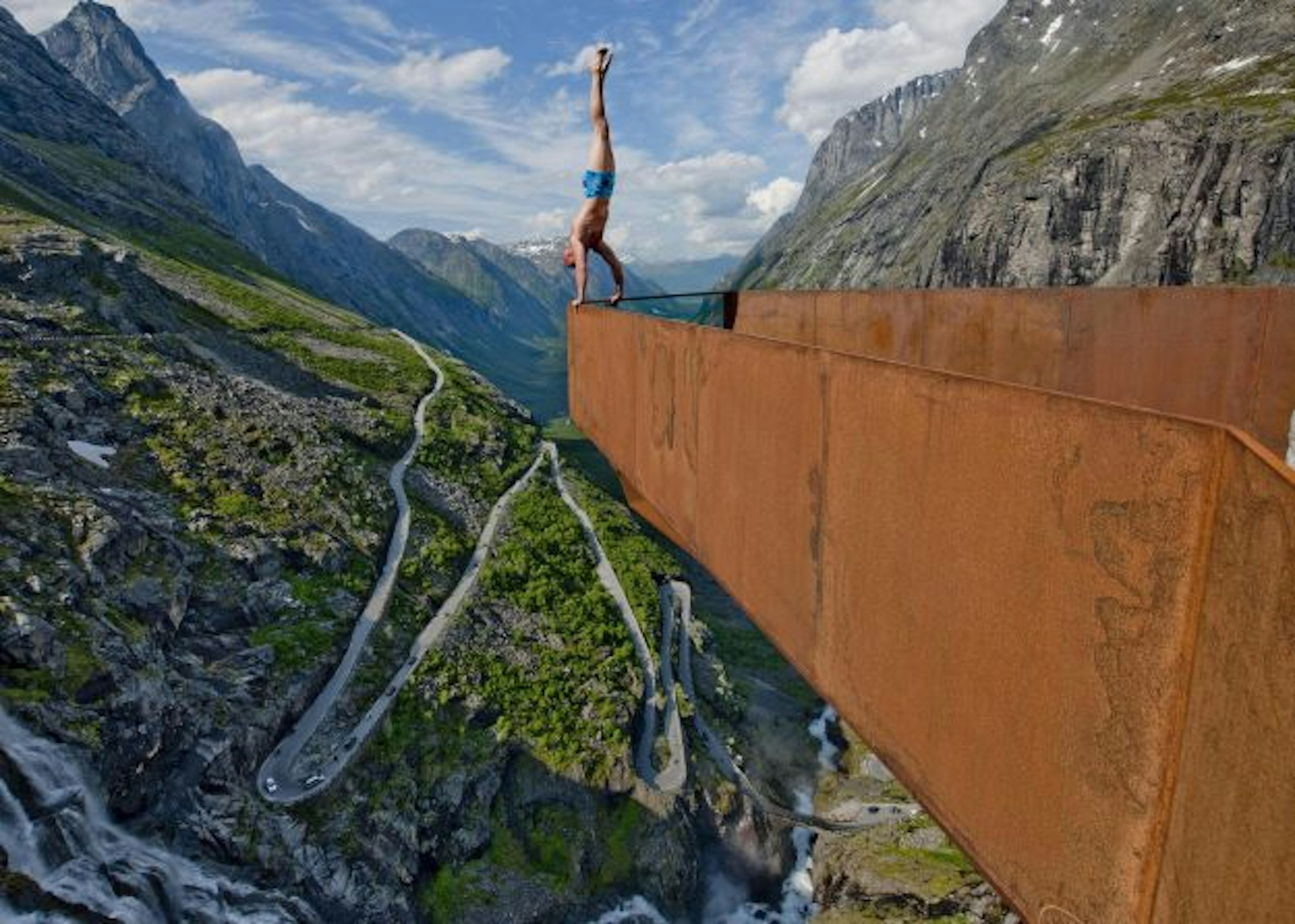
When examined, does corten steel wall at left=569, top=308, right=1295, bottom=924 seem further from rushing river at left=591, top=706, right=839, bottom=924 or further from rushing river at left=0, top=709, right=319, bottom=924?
rushing river at left=591, top=706, right=839, bottom=924

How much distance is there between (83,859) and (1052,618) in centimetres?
2509

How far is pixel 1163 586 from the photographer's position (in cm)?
220

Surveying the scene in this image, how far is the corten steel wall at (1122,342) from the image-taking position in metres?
7.57

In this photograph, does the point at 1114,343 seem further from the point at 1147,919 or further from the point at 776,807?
the point at 776,807

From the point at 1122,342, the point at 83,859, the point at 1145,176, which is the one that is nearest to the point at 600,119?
the point at 1122,342

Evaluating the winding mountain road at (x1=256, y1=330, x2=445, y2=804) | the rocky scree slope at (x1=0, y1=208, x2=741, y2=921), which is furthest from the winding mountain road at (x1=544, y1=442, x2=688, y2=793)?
the winding mountain road at (x1=256, y1=330, x2=445, y2=804)

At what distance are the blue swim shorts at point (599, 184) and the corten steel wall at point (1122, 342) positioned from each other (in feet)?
12.4

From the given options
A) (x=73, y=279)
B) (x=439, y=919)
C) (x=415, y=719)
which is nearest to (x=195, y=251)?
(x=73, y=279)

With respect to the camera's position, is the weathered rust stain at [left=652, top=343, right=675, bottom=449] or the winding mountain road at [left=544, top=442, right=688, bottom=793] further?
the winding mountain road at [left=544, top=442, right=688, bottom=793]

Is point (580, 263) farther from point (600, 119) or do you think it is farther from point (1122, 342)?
point (1122, 342)

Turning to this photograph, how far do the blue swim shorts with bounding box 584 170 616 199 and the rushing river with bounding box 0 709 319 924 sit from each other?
17.0m

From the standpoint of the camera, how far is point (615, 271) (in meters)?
9.06

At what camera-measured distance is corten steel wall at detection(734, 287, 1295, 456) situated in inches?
298

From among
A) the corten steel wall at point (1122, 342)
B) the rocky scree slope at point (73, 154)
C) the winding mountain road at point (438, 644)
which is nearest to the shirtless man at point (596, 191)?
the corten steel wall at point (1122, 342)
